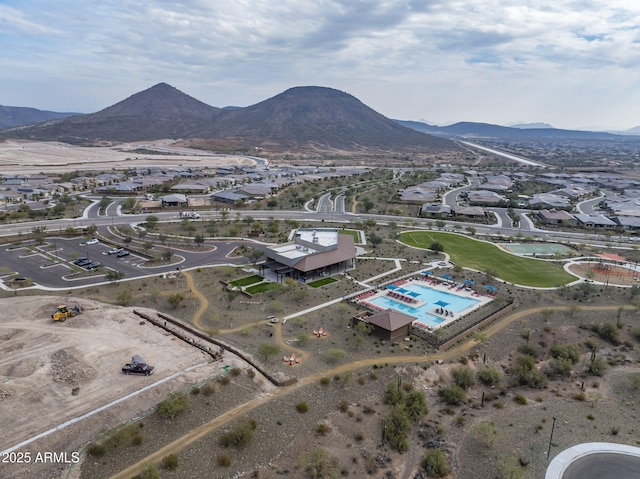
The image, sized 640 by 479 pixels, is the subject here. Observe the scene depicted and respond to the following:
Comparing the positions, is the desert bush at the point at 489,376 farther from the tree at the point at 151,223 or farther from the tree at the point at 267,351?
the tree at the point at 151,223

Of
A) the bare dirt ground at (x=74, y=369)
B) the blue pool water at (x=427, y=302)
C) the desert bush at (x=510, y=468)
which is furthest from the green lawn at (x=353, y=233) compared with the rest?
the desert bush at (x=510, y=468)

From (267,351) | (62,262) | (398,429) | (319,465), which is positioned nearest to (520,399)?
(398,429)

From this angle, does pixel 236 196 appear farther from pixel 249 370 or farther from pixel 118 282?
pixel 249 370

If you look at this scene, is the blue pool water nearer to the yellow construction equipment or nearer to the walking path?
the walking path

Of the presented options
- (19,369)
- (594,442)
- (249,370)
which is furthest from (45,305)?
(594,442)

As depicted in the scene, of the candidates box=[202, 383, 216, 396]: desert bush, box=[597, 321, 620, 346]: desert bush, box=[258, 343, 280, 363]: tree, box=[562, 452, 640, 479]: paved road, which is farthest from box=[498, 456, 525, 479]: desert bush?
box=[597, 321, 620, 346]: desert bush
